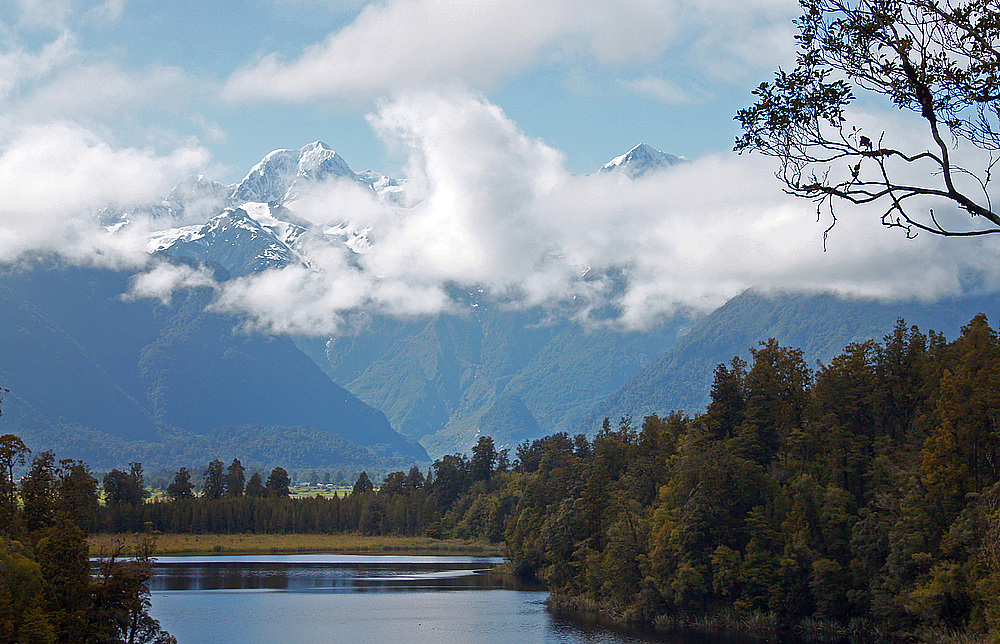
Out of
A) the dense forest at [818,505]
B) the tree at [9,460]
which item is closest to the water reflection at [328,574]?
the dense forest at [818,505]

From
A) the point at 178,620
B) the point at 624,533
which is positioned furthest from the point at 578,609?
the point at 178,620

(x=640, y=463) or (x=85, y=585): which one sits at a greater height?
(x=640, y=463)

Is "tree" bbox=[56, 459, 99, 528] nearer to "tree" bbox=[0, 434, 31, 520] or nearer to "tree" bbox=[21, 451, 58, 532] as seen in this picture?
"tree" bbox=[21, 451, 58, 532]

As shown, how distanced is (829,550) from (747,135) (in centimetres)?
6337

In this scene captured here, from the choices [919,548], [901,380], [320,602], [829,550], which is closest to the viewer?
[919,548]

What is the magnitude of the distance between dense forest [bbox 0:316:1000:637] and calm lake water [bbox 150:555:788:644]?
635 centimetres

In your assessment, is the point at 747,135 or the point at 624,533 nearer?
the point at 747,135

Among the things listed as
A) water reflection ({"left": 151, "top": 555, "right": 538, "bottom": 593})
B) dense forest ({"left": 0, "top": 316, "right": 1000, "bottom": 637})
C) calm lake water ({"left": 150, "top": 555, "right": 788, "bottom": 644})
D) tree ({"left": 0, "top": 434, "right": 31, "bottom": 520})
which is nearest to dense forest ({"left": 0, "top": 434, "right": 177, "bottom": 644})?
tree ({"left": 0, "top": 434, "right": 31, "bottom": 520})

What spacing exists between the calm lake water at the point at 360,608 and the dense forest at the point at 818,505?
6346 mm

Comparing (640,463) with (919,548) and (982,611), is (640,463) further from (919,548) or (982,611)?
(982,611)

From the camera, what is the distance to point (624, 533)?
9688cm

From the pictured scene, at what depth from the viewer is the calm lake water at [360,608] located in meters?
85.7

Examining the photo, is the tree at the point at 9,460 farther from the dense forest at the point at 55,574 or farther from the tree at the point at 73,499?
the tree at the point at 73,499

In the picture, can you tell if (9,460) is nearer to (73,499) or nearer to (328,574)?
(73,499)
